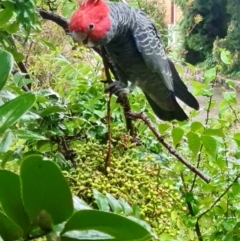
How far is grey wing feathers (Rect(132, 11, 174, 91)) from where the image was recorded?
2.48ft

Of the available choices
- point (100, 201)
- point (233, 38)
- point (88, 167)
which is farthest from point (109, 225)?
point (233, 38)

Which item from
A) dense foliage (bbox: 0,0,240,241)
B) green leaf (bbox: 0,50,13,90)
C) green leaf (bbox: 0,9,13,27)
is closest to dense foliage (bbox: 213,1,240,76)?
dense foliage (bbox: 0,0,240,241)

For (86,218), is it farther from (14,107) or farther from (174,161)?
(174,161)

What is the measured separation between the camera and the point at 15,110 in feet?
0.61

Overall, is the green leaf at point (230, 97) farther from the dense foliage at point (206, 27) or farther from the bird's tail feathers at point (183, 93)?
the dense foliage at point (206, 27)

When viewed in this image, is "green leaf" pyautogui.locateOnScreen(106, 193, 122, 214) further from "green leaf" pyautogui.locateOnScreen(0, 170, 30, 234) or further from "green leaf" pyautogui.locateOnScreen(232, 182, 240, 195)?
"green leaf" pyautogui.locateOnScreen(232, 182, 240, 195)

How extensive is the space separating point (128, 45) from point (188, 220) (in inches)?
11.7

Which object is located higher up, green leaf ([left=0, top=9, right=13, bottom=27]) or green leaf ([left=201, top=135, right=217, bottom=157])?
green leaf ([left=0, top=9, right=13, bottom=27])

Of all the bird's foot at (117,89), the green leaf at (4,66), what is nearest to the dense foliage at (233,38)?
the bird's foot at (117,89)

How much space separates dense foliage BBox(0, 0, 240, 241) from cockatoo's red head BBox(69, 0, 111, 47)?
0.05 metres

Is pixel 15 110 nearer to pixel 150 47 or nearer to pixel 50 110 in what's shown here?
pixel 50 110

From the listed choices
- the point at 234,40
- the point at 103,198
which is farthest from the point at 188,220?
the point at 234,40

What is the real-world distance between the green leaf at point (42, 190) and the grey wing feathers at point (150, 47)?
24.1 inches

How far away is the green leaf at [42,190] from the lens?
0.15m
